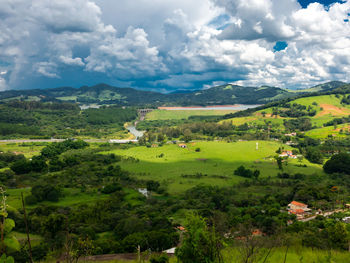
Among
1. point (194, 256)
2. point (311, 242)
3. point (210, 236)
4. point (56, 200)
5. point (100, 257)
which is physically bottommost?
point (56, 200)

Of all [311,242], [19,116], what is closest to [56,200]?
[311,242]

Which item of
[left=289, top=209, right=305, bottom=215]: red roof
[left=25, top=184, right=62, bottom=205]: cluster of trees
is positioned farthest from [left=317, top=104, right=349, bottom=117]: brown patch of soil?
[left=25, top=184, right=62, bottom=205]: cluster of trees

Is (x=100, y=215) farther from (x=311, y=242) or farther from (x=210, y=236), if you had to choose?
(x=210, y=236)

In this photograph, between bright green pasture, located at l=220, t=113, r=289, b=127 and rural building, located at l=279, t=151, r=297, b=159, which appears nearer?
rural building, located at l=279, t=151, r=297, b=159

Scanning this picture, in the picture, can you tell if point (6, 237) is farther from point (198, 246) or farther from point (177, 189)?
point (177, 189)

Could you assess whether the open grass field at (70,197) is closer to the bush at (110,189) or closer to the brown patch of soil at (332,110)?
the bush at (110,189)

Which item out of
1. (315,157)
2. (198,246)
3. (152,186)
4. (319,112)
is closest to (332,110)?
(319,112)

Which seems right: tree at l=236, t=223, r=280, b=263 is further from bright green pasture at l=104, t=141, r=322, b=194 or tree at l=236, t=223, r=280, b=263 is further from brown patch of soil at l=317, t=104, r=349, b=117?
brown patch of soil at l=317, t=104, r=349, b=117
